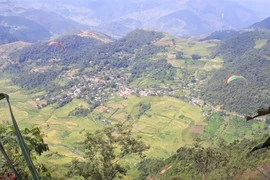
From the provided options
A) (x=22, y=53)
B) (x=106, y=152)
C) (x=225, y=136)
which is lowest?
(x=22, y=53)

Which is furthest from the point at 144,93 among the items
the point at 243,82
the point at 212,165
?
the point at 212,165

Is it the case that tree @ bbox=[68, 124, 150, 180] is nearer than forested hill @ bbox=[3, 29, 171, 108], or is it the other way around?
tree @ bbox=[68, 124, 150, 180]

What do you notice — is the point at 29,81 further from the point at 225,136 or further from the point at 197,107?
the point at 225,136

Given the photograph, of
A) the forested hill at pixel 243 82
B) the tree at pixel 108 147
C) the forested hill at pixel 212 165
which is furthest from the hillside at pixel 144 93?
the tree at pixel 108 147

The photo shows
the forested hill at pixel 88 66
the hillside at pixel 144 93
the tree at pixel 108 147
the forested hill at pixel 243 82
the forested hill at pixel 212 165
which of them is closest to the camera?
the tree at pixel 108 147

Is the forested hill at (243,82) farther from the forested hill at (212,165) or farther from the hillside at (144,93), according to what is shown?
the forested hill at (212,165)

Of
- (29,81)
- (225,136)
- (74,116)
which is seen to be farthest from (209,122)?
(29,81)

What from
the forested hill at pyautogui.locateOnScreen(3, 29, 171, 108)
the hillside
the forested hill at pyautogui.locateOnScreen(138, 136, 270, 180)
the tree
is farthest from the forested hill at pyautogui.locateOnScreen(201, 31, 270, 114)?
the tree

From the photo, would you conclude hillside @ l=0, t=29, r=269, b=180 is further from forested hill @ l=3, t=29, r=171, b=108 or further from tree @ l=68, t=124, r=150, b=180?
tree @ l=68, t=124, r=150, b=180
